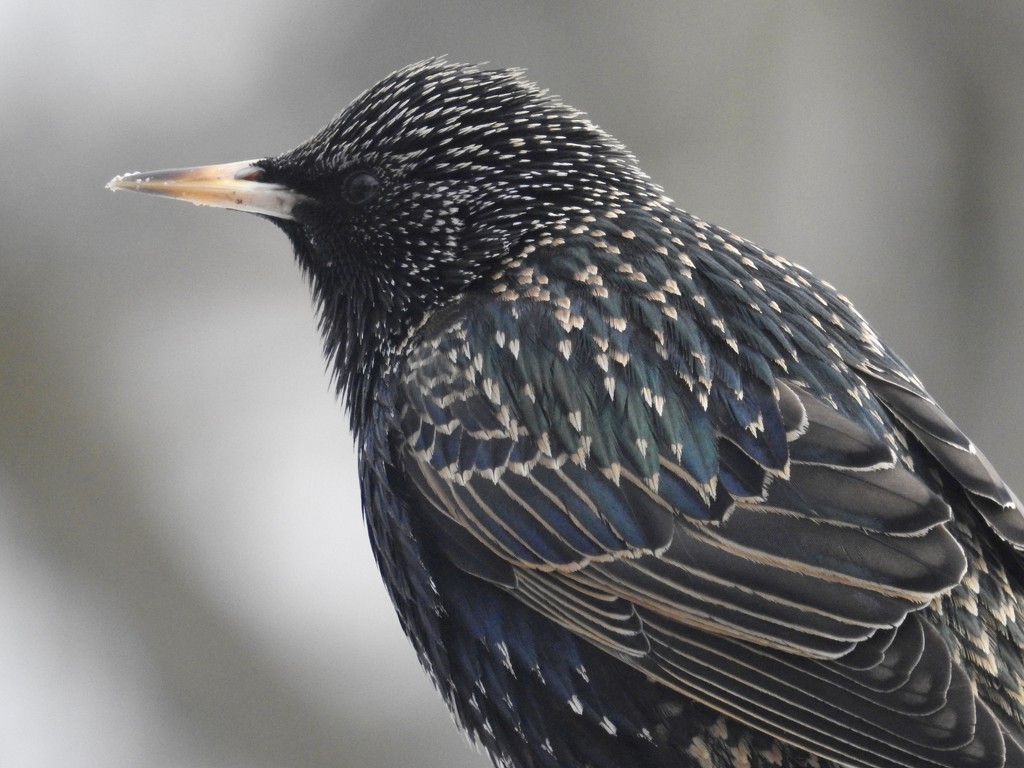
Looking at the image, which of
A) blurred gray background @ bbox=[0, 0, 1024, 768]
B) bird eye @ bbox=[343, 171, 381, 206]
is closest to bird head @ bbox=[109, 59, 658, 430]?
bird eye @ bbox=[343, 171, 381, 206]

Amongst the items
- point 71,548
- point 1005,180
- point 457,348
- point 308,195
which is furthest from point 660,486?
point 1005,180

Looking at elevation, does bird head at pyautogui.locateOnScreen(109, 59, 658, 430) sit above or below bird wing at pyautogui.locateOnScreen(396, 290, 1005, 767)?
above

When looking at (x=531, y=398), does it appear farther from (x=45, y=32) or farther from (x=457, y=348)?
(x=45, y=32)

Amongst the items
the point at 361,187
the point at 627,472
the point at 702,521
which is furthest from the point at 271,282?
the point at 702,521

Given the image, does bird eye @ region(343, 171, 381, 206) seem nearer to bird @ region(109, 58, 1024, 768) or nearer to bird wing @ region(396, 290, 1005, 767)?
bird @ region(109, 58, 1024, 768)

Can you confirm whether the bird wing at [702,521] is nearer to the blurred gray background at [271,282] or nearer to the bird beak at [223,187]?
the bird beak at [223,187]

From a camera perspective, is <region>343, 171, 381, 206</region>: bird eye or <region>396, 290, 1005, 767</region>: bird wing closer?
<region>396, 290, 1005, 767</region>: bird wing

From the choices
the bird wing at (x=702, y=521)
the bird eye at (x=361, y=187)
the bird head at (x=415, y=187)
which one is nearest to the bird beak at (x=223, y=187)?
the bird head at (x=415, y=187)
